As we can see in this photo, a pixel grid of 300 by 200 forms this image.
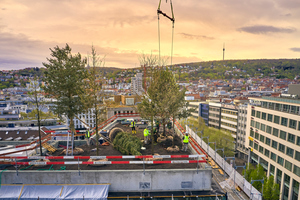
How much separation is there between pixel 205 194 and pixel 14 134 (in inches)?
1656

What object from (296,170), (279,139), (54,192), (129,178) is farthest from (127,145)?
(279,139)

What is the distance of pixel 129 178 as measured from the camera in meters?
12.9

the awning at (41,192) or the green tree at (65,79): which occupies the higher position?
the green tree at (65,79)

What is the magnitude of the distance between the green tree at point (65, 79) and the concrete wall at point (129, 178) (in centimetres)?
499

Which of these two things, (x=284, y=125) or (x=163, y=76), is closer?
(x=163, y=76)

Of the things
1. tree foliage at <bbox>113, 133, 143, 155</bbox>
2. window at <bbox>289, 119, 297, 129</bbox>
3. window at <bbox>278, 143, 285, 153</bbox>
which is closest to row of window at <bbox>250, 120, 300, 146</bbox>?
window at <bbox>289, 119, 297, 129</bbox>

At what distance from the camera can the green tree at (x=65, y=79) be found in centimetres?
1605

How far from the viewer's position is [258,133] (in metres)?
44.8

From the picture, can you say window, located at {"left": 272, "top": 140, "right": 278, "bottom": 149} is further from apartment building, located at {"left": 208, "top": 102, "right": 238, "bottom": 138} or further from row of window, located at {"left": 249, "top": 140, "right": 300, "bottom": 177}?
apartment building, located at {"left": 208, "top": 102, "right": 238, "bottom": 138}

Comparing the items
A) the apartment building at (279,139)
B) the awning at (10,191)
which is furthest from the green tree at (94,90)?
the apartment building at (279,139)

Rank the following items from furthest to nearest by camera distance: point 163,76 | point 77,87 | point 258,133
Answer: point 258,133 < point 163,76 < point 77,87

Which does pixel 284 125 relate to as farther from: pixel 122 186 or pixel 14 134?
pixel 14 134

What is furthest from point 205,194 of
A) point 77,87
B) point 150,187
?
point 77,87

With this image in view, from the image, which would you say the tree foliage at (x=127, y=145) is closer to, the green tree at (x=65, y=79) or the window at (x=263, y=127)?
the green tree at (x=65, y=79)
